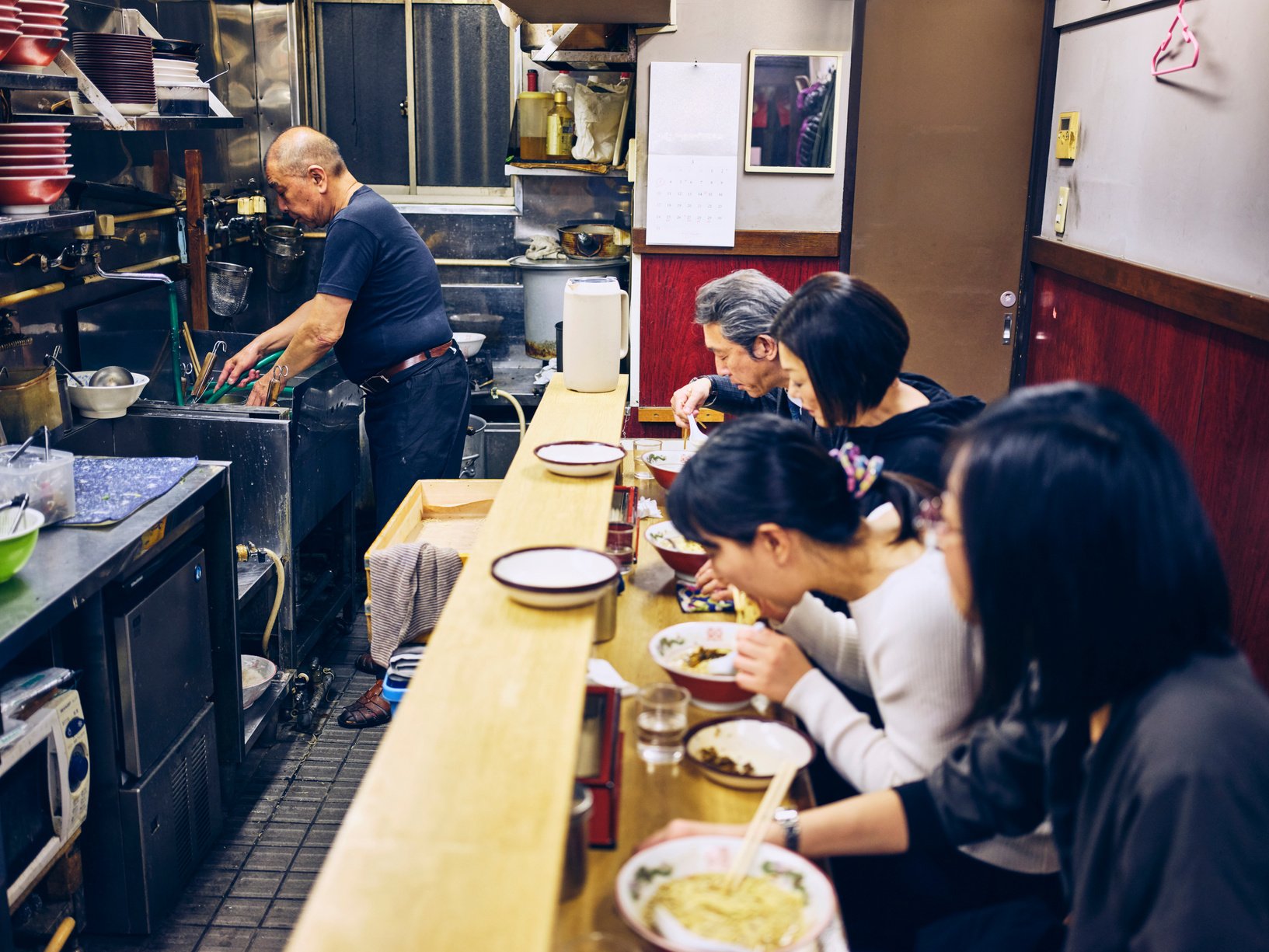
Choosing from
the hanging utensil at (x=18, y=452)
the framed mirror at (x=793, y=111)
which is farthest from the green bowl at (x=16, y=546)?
the framed mirror at (x=793, y=111)

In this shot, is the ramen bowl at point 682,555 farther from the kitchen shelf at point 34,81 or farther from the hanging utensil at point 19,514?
the kitchen shelf at point 34,81

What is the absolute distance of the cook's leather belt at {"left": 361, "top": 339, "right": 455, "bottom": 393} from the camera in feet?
13.8

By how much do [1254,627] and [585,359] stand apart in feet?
6.24

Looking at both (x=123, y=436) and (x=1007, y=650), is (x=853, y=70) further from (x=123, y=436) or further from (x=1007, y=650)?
(x=1007, y=650)

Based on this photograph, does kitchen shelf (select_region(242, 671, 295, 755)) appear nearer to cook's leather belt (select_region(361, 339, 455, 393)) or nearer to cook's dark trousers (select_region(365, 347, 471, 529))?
cook's dark trousers (select_region(365, 347, 471, 529))

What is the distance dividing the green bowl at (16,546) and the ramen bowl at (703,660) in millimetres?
1246

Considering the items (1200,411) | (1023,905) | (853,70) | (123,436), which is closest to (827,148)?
(853,70)

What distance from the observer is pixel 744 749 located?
1.85 m

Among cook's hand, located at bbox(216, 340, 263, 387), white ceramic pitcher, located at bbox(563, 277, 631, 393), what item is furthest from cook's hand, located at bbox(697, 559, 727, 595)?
cook's hand, located at bbox(216, 340, 263, 387)

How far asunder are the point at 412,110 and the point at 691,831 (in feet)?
16.7

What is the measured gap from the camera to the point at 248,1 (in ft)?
17.4

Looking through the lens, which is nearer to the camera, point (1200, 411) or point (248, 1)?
point (1200, 411)

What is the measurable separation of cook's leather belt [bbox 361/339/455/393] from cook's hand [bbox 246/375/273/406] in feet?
1.41

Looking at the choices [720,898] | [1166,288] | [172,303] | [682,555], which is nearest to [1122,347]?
[1166,288]
